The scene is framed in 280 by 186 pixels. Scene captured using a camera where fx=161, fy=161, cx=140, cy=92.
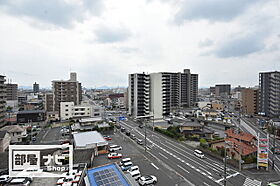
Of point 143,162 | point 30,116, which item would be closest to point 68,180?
point 143,162

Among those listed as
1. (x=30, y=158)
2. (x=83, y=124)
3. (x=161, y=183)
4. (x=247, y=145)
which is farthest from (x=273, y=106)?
(x=30, y=158)

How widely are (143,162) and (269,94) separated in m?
39.5

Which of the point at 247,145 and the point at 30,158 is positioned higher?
the point at 30,158

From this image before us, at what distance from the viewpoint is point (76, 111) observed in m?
38.1

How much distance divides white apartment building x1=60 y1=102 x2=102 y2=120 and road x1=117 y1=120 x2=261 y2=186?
2163 cm

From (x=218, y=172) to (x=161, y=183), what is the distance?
16.8 feet

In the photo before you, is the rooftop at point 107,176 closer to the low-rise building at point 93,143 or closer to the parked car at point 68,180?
the parked car at point 68,180

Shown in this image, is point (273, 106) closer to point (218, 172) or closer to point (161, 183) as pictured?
point (218, 172)

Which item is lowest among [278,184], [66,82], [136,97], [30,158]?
[278,184]

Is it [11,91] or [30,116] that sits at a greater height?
[11,91]

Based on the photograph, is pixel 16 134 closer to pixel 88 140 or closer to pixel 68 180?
pixel 88 140

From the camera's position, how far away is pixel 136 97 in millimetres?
38219

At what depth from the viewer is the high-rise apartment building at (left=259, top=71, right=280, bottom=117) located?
37156mm

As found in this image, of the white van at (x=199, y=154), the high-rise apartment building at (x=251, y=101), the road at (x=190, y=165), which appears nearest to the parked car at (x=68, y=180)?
the road at (x=190, y=165)
